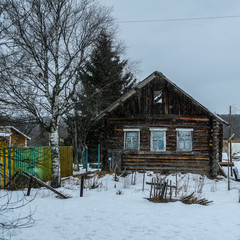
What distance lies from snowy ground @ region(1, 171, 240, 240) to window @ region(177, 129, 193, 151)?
510 cm

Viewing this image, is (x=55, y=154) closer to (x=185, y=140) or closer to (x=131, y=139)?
(x=131, y=139)

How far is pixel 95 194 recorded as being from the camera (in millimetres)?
10828

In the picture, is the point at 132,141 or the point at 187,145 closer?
the point at 187,145

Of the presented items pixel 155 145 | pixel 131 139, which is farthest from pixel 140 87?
pixel 155 145

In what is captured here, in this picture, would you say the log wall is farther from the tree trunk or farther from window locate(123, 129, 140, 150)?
the tree trunk

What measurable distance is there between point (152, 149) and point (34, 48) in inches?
336

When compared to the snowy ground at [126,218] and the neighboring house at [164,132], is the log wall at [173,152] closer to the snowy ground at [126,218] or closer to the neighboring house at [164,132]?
the neighboring house at [164,132]

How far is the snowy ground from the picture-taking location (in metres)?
6.16

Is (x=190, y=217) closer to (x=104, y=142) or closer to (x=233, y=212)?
(x=233, y=212)

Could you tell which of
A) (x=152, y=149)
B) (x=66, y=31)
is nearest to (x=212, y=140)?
(x=152, y=149)

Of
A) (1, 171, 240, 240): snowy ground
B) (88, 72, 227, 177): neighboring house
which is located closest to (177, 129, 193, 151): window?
(88, 72, 227, 177): neighboring house

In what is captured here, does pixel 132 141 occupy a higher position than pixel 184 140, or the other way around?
pixel 184 140

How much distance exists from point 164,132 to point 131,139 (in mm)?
1987

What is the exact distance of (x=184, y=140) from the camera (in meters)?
15.9
